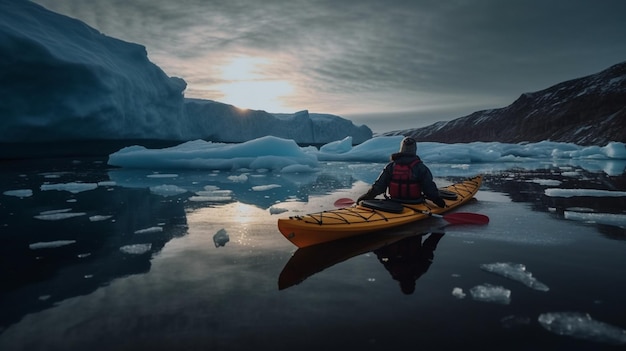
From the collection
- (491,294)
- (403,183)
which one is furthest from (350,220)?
(491,294)

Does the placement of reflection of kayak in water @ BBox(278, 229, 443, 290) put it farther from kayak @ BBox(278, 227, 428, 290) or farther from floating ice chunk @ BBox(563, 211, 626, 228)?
floating ice chunk @ BBox(563, 211, 626, 228)

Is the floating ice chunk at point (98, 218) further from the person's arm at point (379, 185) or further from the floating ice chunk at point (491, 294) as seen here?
the floating ice chunk at point (491, 294)

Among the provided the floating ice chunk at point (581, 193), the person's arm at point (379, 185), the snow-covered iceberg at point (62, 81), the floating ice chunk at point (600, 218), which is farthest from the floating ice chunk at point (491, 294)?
the snow-covered iceberg at point (62, 81)

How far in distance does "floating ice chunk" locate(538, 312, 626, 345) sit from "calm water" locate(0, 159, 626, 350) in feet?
0.04

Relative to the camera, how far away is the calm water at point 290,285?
2002mm

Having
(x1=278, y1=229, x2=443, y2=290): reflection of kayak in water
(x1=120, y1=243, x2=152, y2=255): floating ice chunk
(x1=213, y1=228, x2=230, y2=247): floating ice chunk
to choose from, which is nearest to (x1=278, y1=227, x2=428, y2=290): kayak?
(x1=278, y1=229, x2=443, y2=290): reflection of kayak in water

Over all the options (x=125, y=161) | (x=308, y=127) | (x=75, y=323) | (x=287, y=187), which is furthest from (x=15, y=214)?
(x=308, y=127)

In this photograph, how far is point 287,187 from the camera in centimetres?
919

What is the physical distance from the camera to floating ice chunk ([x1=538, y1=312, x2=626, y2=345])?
6.44ft

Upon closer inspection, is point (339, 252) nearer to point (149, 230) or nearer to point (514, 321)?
point (514, 321)

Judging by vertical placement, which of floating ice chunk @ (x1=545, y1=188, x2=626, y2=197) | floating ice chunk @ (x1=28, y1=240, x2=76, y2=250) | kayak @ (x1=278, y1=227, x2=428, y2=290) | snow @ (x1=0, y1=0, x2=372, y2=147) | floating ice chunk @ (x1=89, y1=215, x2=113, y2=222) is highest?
snow @ (x1=0, y1=0, x2=372, y2=147)

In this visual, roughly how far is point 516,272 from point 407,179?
2.06 metres

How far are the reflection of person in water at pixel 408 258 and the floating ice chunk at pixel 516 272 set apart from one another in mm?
515

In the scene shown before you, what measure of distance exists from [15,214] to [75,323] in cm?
474
